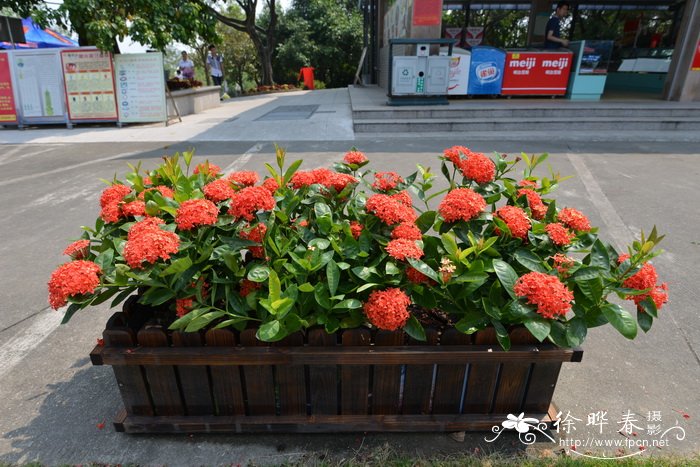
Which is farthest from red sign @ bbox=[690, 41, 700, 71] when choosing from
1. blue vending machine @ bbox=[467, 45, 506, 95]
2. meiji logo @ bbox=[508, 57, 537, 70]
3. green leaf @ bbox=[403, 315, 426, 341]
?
green leaf @ bbox=[403, 315, 426, 341]

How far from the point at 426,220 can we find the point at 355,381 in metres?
0.86

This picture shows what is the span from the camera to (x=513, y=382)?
2057 millimetres

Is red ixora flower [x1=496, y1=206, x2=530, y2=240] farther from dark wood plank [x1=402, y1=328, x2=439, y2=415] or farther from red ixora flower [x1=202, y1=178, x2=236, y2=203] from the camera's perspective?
red ixora flower [x1=202, y1=178, x2=236, y2=203]

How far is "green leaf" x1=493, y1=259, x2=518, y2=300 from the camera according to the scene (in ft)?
5.99

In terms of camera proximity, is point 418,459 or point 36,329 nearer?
point 418,459

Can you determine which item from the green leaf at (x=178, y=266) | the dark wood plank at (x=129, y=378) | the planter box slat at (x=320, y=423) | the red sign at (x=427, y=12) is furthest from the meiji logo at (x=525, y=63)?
the dark wood plank at (x=129, y=378)

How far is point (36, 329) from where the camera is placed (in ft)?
10.3

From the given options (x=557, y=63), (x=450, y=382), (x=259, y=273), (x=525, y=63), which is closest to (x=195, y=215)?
(x=259, y=273)

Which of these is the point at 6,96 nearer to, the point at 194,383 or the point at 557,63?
the point at 194,383

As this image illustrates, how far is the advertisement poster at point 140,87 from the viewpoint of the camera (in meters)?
11.2

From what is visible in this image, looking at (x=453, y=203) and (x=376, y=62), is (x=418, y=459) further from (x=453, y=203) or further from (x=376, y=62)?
(x=376, y=62)

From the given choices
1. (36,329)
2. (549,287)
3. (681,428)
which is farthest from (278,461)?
(36,329)

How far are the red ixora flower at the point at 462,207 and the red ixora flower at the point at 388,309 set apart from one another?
18.1 inches

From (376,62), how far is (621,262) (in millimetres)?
20841
